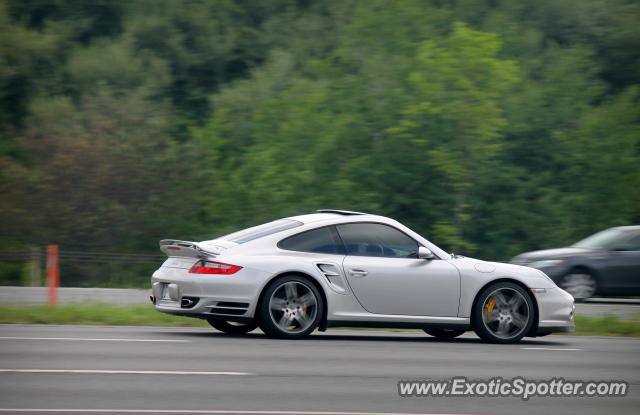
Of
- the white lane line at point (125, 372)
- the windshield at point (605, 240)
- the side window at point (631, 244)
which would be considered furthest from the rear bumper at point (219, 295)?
the side window at point (631, 244)

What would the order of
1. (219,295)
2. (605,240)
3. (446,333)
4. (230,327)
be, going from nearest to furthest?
(219,295)
(230,327)
(446,333)
(605,240)

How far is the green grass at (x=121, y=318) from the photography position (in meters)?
12.6

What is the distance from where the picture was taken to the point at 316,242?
420 inches

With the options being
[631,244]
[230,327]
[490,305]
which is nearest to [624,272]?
[631,244]

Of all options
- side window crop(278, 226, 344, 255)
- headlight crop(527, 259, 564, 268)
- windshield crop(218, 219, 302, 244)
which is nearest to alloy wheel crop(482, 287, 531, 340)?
side window crop(278, 226, 344, 255)

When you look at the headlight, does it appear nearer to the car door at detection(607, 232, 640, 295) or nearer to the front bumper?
the car door at detection(607, 232, 640, 295)

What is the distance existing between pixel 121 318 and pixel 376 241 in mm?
3954

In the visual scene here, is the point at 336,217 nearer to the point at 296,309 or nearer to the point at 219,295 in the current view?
the point at 296,309

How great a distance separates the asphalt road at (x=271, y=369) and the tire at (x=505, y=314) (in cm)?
21

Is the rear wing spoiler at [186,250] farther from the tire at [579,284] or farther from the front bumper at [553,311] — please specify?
the tire at [579,284]

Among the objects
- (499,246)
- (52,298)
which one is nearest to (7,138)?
(499,246)

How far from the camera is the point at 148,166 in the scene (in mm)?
37281

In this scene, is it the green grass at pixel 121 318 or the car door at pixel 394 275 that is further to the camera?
the green grass at pixel 121 318

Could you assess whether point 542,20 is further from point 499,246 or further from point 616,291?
point 616,291
